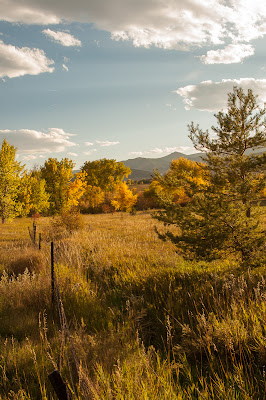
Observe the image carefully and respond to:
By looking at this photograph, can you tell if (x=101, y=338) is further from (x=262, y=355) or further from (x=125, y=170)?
(x=125, y=170)

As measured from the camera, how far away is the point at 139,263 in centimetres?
708

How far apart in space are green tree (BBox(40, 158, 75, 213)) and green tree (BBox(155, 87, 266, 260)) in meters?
30.3

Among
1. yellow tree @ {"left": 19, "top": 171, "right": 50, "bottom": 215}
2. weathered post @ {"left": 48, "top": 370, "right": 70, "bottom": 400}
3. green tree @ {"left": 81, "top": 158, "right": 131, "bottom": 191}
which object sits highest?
green tree @ {"left": 81, "top": 158, "right": 131, "bottom": 191}

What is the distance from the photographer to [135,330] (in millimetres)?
3844

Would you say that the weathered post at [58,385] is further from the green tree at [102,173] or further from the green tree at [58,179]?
the green tree at [102,173]

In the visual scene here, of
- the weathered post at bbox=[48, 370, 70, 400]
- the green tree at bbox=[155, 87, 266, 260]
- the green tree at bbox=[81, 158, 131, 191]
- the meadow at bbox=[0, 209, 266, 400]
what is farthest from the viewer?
the green tree at bbox=[81, 158, 131, 191]

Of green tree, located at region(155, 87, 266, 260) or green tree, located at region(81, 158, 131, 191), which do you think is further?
green tree, located at region(81, 158, 131, 191)

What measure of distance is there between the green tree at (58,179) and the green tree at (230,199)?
30.3 m

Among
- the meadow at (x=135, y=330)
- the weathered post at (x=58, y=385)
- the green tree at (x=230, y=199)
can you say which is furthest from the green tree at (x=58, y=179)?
the weathered post at (x=58, y=385)

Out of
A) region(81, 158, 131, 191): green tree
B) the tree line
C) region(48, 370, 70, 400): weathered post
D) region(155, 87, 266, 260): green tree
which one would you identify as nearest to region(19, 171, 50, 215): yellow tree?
the tree line

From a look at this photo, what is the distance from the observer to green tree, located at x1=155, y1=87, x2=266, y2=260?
5.56 m

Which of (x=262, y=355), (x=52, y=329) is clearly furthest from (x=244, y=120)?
(x=52, y=329)

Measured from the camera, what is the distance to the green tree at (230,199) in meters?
5.56

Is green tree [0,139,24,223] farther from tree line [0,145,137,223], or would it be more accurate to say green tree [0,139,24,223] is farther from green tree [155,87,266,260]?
green tree [155,87,266,260]
